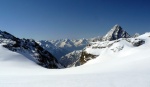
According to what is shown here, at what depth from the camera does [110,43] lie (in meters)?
111

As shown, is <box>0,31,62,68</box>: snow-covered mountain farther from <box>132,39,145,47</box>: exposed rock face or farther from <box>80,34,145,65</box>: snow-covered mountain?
<box>132,39,145,47</box>: exposed rock face

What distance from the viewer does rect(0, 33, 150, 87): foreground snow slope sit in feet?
47.0

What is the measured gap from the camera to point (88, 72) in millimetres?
24562

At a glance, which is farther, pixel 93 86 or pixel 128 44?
pixel 128 44

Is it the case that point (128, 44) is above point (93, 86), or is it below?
above

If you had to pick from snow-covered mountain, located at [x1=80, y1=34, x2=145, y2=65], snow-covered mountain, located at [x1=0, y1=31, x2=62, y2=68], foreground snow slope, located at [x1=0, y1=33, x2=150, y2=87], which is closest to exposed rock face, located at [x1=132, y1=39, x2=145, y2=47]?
snow-covered mountain, located at [x1=80, y1=34, x2=145, y2=65]

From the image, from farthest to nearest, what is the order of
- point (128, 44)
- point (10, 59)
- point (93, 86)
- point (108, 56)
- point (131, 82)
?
point (128, 44), point (108, 56), point (10, 59), point (131, 82), point (93, 86)

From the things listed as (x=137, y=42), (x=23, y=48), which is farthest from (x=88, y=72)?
(x=137, y=42)

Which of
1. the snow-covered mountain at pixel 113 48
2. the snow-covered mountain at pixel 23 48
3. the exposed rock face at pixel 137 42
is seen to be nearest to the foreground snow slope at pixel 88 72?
the snow-covered mountain at pixel 113 48

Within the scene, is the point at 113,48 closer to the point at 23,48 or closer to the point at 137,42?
the point at 137,42

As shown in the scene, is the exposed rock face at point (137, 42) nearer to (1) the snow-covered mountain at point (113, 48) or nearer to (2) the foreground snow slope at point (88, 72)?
(1) the snow-covered mountain at point (113, 48)

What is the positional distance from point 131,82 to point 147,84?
3.91 ft

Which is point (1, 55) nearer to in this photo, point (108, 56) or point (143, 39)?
point (108, 56)

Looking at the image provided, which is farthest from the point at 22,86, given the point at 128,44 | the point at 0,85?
the point at 128,44
